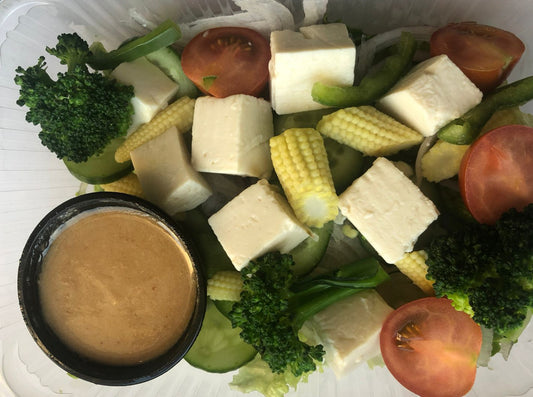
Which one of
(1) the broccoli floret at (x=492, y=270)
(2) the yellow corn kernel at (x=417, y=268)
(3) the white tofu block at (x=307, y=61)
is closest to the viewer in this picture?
(1) the broccoli floret at (x=492, y=270)

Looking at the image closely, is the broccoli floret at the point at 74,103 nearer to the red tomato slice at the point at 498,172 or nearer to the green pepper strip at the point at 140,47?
the green pepper strip at the point at 140,47

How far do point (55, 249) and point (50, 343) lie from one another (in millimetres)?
348

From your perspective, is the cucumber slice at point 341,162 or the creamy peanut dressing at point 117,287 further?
the cucumber slice at point 341,162

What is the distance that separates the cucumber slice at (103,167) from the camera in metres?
2.00

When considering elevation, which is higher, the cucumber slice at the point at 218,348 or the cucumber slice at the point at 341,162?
the cucumber slice at the point at 341,162

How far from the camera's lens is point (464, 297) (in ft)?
5.37

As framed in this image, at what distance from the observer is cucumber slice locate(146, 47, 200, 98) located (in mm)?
1977

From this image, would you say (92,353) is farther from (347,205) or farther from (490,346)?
(490,346)

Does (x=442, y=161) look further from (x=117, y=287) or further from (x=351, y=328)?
(x=117, y=287)

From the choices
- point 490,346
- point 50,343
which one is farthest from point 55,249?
point 490,346

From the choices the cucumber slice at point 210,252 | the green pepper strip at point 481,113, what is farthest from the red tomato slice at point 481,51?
the cucumber slice at point 210,252

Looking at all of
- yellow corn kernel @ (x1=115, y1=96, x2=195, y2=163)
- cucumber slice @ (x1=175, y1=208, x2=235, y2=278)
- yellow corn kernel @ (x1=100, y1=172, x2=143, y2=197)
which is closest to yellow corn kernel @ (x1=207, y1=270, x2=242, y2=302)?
cucumber slice @ (x1=175, y1=208, x2=235, y2=278)

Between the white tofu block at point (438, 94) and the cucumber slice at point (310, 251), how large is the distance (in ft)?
1.80

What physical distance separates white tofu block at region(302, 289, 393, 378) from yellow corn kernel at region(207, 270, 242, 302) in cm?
34
